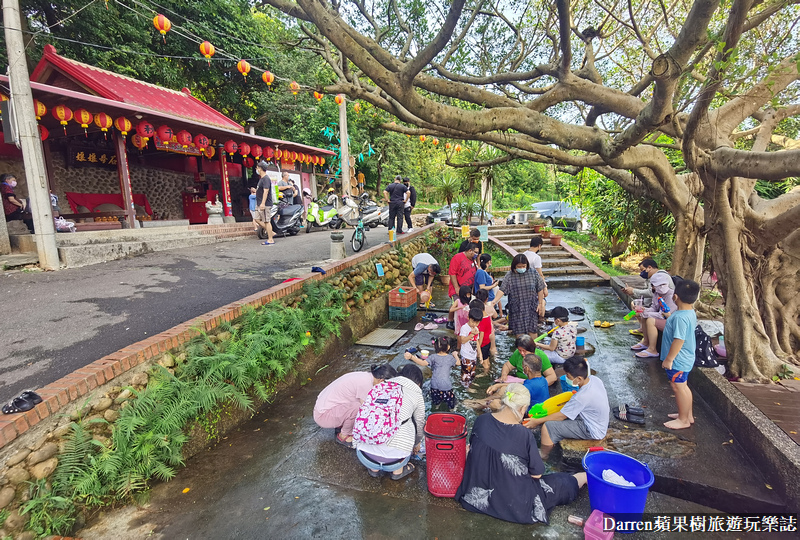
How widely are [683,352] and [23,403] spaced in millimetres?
5987

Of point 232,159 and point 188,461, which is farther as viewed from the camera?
point 232,159

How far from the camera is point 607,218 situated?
13.0m

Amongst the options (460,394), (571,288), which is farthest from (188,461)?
(571,288)

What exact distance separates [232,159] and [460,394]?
14.4 meters

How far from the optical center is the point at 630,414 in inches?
168

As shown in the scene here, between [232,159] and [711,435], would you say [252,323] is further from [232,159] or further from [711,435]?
[232,159]

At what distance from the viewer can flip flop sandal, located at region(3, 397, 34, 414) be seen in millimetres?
2932

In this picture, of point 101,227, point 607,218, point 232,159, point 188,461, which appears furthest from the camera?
point 232,159

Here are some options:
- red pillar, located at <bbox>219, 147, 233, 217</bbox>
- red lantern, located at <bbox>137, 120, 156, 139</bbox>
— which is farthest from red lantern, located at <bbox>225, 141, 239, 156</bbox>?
red lantern, located at <bbox>137, 120, 156, 139</bbox>

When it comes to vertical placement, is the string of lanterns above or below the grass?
above

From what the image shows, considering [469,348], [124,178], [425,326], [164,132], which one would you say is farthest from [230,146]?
[469,348]

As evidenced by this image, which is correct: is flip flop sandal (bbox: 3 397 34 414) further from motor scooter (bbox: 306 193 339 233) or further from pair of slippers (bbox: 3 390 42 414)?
motor scooter (bbox: 306 193 339 233)

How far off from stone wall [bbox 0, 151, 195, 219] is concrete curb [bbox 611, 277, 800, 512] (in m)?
15.9

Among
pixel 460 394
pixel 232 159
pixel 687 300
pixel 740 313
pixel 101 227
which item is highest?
pixel 232 159
